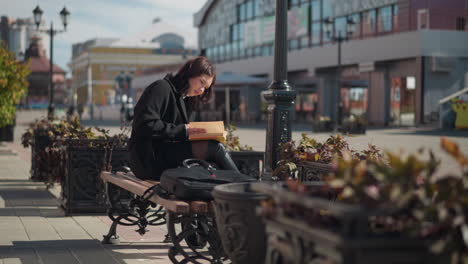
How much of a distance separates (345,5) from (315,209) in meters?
43.0

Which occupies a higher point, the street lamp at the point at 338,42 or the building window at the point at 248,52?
the building window at the point at 248,52

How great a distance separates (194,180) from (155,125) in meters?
0.82

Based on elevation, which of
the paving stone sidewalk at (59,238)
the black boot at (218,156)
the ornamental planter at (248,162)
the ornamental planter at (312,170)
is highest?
the black boot at (218,156)

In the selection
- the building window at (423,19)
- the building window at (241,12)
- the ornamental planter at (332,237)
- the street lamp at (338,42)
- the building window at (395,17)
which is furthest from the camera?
the building window at (241,12)

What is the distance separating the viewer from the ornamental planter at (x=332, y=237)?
2496 mm

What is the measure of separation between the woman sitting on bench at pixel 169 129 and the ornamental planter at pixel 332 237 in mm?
2289

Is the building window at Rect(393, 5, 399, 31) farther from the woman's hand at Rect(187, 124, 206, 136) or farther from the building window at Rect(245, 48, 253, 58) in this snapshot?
the woman's hand at Rect(187, 124, 206, 136)

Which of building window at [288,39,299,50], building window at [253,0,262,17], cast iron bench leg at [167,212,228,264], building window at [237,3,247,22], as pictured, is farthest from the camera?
building window at [237,3,247,22]

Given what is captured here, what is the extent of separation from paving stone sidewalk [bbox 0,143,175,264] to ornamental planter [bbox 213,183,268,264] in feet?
6.50

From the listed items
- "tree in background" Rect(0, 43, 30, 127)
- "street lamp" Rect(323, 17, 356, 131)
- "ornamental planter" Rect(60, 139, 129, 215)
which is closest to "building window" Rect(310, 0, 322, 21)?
"street lamp" Rect(323, 17, 356, 131)

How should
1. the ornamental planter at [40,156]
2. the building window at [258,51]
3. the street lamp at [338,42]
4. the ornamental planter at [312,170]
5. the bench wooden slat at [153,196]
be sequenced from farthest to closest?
the building window at [258,51], the street lamp at [338,42], the ornamental planter at [40,156], the ornamental planter at [312,170], the bench wooden slat at [153,196]

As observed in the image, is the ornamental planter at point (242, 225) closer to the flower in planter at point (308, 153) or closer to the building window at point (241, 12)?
the flower in planter at point (308, 153)

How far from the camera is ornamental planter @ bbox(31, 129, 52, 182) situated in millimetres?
10312

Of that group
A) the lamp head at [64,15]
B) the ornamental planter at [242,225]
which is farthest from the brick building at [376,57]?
the ornamental planter at [242,225]
